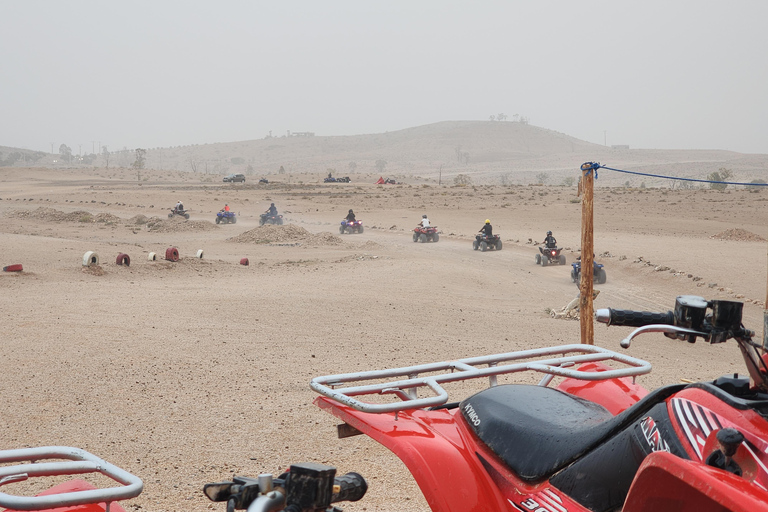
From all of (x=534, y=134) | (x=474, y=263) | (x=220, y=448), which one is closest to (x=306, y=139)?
(x=534, y=134)

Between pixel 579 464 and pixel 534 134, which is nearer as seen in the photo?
pixel 579 464

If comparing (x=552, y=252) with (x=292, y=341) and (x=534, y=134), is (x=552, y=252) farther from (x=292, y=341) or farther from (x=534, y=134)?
(x=534, y=134)

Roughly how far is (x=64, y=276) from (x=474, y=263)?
11.7 metres

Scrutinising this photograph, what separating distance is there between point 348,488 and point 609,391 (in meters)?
1.99

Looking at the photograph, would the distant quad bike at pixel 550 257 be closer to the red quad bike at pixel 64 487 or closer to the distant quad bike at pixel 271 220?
the distant quad bike at pixel 271 220

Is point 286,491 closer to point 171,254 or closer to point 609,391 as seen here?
point 609,391

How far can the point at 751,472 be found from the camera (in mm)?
1861

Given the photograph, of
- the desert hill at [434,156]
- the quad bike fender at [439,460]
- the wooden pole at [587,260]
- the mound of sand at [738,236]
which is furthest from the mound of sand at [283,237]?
the desert hill at [434,156]

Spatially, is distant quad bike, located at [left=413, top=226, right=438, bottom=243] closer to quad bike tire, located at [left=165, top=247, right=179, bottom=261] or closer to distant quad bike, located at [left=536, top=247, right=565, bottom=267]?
distant quad bike, located at [left=536, top=247, right=565, bottom=267]

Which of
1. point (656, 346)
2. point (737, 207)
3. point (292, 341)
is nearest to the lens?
point (292, 341)

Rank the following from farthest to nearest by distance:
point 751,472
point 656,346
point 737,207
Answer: point 737,207 < point 656,346 < point 751,472

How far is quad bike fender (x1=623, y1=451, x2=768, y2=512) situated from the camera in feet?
5.45

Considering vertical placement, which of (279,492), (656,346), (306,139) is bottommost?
(656,346)

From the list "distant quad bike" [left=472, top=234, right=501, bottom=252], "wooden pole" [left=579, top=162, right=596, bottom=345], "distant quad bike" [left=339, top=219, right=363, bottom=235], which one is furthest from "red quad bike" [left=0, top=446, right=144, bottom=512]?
"distant quad bike" [left=339, top=219, right=363, bottom=235]
